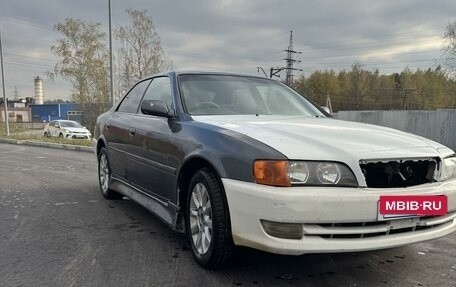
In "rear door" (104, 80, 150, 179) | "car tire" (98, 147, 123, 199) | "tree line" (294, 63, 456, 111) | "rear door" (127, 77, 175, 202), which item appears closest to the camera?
"rear door" (127, 77, 175, 202)

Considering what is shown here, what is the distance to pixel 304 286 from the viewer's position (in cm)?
310

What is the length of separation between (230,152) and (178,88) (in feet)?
4.54

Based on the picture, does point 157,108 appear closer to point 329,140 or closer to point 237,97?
point 237,97

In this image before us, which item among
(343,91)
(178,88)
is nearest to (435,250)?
(178,88)

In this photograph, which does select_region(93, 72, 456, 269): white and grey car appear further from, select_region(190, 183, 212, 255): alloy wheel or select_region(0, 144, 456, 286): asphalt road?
select_region(0, 144, 456, 286): asphalt road

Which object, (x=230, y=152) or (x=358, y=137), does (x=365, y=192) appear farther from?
(x=230, y=152)

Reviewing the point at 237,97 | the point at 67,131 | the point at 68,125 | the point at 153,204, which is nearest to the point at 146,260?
the point at 153,204

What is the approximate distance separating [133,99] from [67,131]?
21.2 m

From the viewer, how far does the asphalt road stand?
3213 millimetres

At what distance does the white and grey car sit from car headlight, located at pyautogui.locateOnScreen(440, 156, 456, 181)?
0.01 metres

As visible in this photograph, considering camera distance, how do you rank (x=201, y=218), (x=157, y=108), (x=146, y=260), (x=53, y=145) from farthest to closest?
1. (x=53, y=145)
2. (x=157, y=108)
3. (x=146, y=260)
4. (x=201, y=218)

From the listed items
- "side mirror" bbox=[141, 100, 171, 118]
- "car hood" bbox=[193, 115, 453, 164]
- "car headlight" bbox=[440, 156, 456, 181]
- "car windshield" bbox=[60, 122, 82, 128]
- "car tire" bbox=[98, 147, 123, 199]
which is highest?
"side mirror" bbox=[141, 100, 171, 118]

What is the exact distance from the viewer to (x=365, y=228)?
2.83m

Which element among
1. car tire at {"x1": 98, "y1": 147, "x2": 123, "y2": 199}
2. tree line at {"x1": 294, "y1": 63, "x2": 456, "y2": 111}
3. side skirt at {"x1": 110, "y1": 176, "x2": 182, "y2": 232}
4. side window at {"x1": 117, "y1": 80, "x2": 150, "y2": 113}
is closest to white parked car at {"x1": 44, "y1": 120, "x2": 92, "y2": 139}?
car tire at {"x1": 98, "y1": 147, "x2": 123, "y2": 199}
